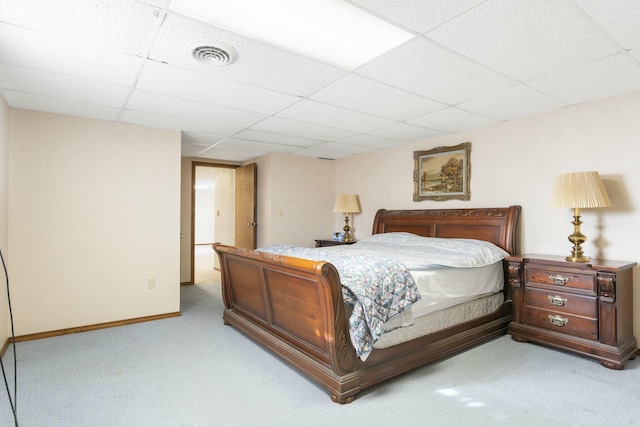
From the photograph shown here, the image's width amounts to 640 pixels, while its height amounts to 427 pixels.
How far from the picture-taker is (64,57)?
85.8 inches

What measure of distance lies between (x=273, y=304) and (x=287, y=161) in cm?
311

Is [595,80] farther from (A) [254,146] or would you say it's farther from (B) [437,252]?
(A) [254,146]

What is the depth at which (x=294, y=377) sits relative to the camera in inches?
96.8

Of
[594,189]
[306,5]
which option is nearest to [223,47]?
[306,5]

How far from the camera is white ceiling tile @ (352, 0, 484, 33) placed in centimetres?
164

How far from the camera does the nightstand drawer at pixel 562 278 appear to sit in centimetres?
271

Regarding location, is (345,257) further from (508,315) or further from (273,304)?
(508,315)

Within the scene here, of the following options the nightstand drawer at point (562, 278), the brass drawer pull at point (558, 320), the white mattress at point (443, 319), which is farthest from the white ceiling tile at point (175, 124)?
the brass drawer pull at point (558, 320)

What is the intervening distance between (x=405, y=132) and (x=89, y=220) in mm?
3601

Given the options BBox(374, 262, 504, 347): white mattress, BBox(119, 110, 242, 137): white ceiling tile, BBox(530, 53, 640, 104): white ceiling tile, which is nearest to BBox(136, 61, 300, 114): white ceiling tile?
BBox(119, 110, 242, 137): white ceiling tile

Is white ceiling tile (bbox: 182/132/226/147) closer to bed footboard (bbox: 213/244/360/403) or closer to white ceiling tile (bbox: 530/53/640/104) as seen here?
bed footboard (bbox: 213/244/360/403)

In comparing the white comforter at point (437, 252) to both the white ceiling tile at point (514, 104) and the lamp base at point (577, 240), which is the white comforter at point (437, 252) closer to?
the lamp base at point (577, 240)

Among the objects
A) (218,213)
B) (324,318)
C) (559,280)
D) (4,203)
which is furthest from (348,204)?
(218,213)

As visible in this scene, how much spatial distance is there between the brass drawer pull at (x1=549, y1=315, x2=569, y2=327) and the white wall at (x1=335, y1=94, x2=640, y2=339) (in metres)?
0.59
